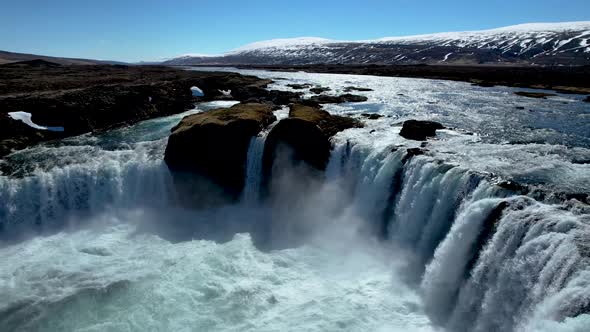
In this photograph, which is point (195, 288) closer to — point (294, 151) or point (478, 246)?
point (294, 151)

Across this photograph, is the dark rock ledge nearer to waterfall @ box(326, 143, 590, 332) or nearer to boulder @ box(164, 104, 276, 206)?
boulder @ box(164, 104, 276, 206)

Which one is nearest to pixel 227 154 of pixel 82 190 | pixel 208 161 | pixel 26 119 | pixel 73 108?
pixel 208 161

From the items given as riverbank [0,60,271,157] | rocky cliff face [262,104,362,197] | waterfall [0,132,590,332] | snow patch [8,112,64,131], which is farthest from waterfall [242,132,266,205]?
snow patch [8,112,64,131]

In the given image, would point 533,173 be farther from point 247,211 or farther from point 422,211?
point 247,211

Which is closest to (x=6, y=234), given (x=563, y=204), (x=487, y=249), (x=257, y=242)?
(x=257, y=242)

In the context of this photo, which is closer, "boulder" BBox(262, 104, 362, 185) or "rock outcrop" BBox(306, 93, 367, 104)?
"boulder" BBox(262, 104, 362, 185)

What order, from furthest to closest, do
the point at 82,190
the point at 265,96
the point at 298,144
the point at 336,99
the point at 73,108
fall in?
the point at 265,96, the point at 336,99, the point at 73,108, the point at 298,144, the point at 82,190
